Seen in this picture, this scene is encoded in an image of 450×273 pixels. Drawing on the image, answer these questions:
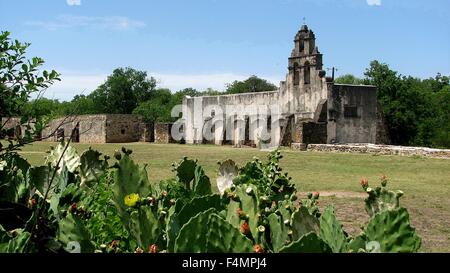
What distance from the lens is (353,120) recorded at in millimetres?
32250

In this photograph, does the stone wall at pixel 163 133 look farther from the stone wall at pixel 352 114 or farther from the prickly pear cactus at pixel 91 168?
the prickly pear cactus at pixel 91 168

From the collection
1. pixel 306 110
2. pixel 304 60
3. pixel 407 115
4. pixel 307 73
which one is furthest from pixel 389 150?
pixel 407 115

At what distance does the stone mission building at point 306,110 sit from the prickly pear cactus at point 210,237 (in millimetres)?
27385

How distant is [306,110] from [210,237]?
1275 inches

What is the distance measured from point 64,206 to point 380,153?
900 inches

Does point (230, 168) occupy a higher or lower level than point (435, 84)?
lower

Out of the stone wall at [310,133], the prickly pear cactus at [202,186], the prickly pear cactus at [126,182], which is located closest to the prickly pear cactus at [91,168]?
the prickly pear cactus at [202,186]

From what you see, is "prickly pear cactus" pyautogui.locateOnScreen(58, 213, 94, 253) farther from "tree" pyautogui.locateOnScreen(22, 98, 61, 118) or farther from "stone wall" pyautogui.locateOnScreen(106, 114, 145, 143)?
"stone wall" pyautogui.locateOnScreen(106, 114, 145, 143)

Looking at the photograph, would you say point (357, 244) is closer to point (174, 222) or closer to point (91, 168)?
point (174, 222)

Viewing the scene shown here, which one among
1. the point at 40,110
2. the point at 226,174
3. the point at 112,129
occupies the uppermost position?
the point at 112,129

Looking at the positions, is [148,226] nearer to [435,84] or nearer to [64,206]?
[64,206]

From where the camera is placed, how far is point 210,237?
1.29 meters
